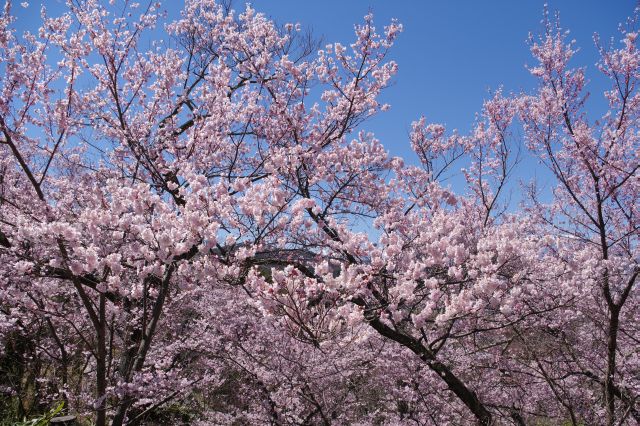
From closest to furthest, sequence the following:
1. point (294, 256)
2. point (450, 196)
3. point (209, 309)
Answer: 1. point (294, 256)
2. point (450, 196)
3. point (209, 309)

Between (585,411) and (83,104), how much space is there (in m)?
10.7

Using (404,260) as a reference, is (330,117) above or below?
above

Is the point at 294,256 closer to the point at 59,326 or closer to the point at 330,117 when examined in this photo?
the point at 330,117

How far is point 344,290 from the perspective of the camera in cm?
440

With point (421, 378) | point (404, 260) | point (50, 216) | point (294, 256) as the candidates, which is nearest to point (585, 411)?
point (421, 378)

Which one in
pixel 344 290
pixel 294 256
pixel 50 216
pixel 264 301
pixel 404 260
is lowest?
pixel 264 301

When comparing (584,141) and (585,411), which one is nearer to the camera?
(584,141)

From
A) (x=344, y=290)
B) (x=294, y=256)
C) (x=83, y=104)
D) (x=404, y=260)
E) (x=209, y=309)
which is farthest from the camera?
(x=209, y=309)

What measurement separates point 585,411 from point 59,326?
34.6ft

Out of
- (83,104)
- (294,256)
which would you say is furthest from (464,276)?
(83,104)

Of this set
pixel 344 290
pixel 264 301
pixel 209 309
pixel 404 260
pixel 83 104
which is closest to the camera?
pixel 264 301

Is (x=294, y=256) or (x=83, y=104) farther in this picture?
(x=294, y=256)

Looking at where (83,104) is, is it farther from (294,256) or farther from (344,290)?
(344,290)

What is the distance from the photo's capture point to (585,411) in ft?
26.9
